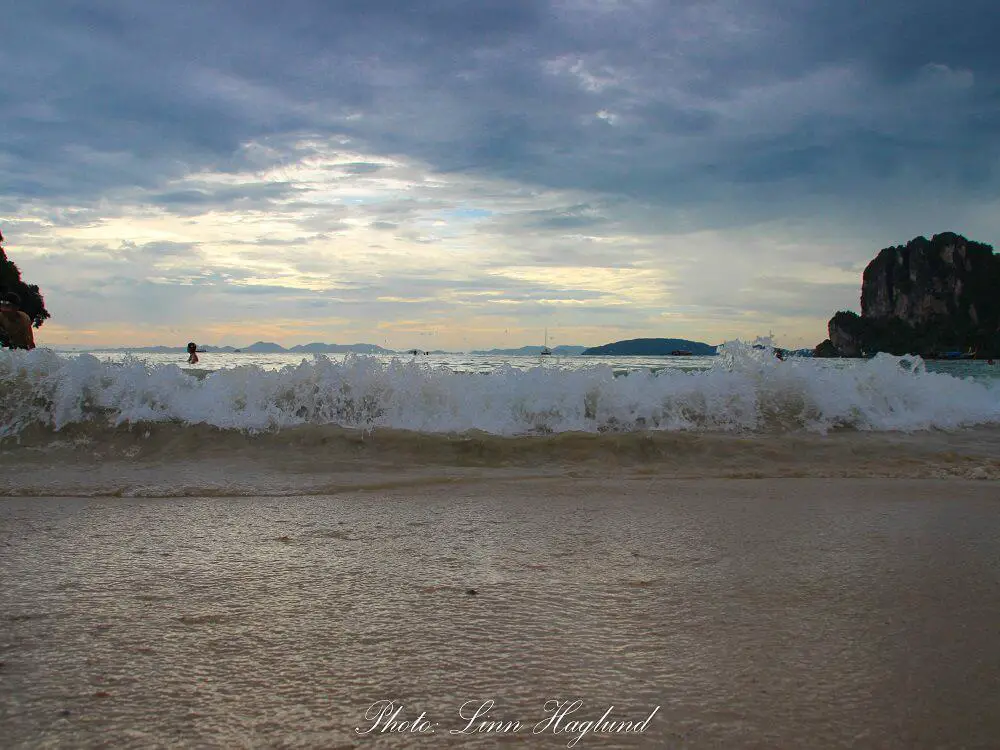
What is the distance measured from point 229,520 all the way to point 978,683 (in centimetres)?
272

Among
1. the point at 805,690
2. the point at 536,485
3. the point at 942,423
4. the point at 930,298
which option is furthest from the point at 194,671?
the point at 930,298

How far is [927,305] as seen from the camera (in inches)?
3307

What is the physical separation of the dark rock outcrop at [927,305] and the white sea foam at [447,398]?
80680 millimetres

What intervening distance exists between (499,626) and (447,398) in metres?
4.88

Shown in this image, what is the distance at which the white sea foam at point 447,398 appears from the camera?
233 inches

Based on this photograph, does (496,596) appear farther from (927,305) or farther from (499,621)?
(927,305)

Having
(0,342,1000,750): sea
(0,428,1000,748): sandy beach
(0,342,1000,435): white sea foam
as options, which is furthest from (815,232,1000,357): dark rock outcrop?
(0,428,1000,748): sandy beach

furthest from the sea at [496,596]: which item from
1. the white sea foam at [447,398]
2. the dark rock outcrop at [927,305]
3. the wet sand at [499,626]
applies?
the dark rock outcrop at [927,305]

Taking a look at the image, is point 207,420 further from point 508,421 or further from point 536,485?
point 536,485

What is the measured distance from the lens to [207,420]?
5.71 m

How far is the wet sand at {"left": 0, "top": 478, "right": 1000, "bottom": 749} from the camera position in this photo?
1.21 meters

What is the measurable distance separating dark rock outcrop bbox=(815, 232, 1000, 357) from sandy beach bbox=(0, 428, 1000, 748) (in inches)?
3370

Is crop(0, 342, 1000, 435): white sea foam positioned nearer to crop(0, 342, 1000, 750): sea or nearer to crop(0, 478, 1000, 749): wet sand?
crop(0, 342, 1000, 750): sea

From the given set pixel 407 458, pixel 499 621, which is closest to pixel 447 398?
pixel 407 458
